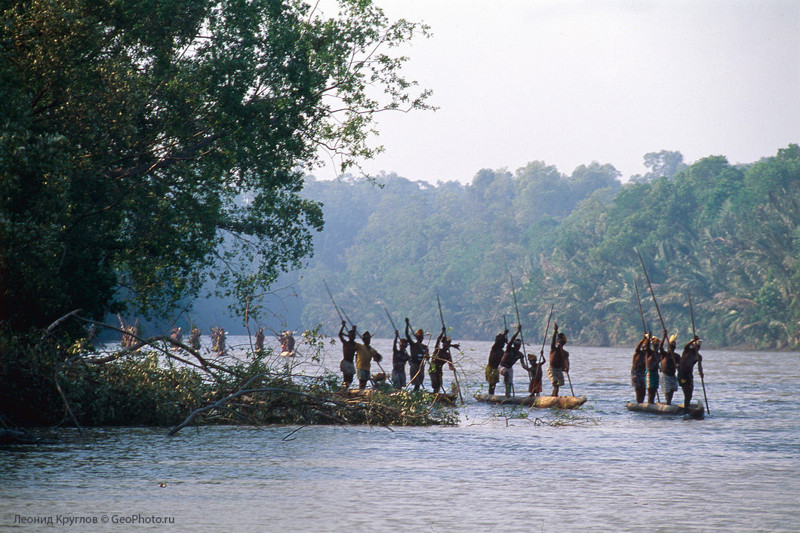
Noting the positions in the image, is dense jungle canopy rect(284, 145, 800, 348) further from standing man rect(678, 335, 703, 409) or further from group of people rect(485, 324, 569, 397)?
standing man rect(678, 335, 703, 409)

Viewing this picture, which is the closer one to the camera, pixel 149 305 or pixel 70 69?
pixel 70 69

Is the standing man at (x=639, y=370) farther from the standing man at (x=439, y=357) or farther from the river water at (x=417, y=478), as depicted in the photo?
the standing man at (x=439, y=357)

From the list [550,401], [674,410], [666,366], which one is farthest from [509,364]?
[674,410]

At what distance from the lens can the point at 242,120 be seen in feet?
68.8

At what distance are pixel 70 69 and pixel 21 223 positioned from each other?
3365 mm

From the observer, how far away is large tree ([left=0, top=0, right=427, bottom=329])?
15.8 meters

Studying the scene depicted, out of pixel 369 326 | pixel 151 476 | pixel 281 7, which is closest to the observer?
pixel 151 476

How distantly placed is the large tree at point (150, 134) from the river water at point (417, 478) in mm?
3905

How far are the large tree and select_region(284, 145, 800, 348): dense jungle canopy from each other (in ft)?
61.0

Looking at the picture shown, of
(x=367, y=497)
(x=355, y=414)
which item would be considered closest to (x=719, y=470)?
(x=367, y=497)

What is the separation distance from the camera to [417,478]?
12.2m

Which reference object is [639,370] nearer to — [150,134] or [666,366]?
[666,366]

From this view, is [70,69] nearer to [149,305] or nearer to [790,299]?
[149,305]

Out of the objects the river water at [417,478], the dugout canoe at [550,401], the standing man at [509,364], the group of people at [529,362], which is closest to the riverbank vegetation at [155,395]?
the river water at [417,478]
